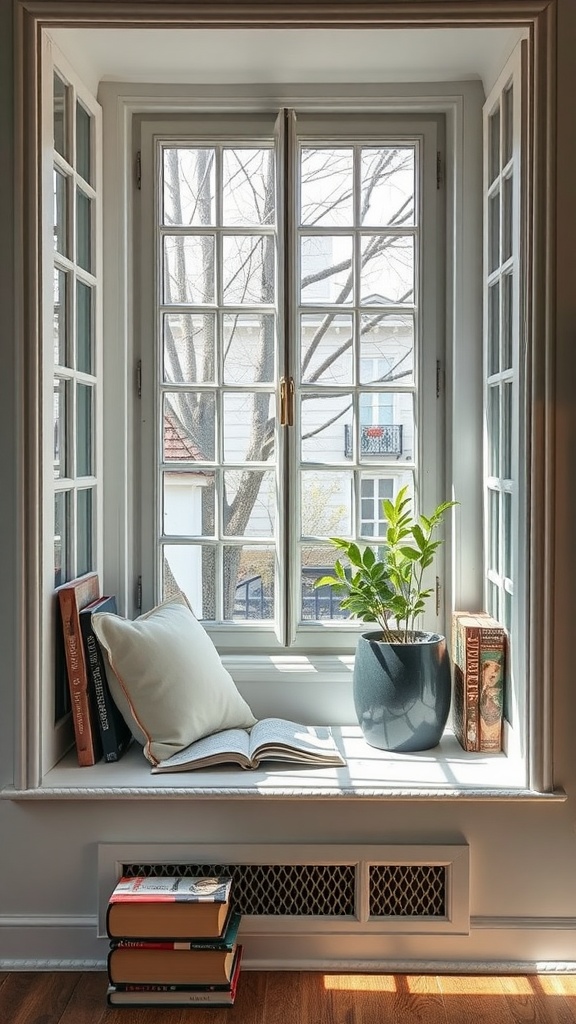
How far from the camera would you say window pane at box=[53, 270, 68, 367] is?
2.28 metres

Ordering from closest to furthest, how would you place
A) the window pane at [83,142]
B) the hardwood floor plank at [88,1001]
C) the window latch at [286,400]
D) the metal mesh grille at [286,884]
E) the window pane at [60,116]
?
the hardwood floor plank at [88,1001] < the metal mesh grille at [286,884] < the window pane at [60,116] < the window pane at [83,142] < the window latch at [286,400]

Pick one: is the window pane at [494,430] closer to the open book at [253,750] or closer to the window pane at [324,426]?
the window pane at [324,426]

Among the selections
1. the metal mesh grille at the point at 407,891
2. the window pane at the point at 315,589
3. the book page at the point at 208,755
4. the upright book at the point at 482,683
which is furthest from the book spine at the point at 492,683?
the book page at the point at 208,755

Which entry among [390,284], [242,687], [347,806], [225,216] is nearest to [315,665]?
[242,687]

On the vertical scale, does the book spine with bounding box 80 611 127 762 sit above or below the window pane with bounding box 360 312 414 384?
below

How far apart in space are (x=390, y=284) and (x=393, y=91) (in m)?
0.55

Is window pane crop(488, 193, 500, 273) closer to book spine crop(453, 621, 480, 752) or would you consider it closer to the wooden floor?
book spine crop(453, 621, 480, 752)

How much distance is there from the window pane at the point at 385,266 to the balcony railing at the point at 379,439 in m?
0.38

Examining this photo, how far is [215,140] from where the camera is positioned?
8.61 feet

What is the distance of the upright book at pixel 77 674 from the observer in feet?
7.32

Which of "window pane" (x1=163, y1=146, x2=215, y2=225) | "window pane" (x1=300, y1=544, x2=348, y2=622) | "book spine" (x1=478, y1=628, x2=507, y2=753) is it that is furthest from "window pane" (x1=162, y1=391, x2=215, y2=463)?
"book spine" (x1=478, y1=628, x2=507, y2=753)

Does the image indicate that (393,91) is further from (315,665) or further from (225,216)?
(315,665)

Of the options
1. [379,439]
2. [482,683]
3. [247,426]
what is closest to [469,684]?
[482,683]

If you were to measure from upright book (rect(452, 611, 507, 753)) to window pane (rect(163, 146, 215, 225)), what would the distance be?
1464 millimetres
